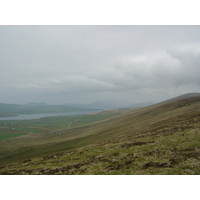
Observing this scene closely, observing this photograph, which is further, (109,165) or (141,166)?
(109,165)

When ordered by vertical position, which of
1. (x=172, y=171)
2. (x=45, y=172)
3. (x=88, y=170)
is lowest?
(x=45, y=172)

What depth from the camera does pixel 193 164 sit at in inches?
655

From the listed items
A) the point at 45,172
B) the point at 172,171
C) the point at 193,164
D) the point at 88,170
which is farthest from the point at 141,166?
the point at 45,172

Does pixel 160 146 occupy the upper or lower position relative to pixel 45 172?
upper

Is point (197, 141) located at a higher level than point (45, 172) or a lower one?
higher

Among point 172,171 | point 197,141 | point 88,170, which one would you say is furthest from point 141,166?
point 197,141

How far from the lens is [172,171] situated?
1578 centimetres

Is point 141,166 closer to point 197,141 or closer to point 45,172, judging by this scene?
point 197,141

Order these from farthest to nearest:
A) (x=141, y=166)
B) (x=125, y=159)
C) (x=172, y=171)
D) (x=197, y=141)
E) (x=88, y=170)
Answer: (x=197, y=141), (x=125, y=159), (x=88, y=170), (x=141, y=166), (x=172, y=171)

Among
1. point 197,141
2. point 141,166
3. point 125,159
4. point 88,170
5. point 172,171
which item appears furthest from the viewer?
point 197,141

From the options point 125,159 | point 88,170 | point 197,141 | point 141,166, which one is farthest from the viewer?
point 197,141

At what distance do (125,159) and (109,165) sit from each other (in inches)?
121

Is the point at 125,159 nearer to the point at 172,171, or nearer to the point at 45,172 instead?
the point at 172,171

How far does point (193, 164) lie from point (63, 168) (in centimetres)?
1982
